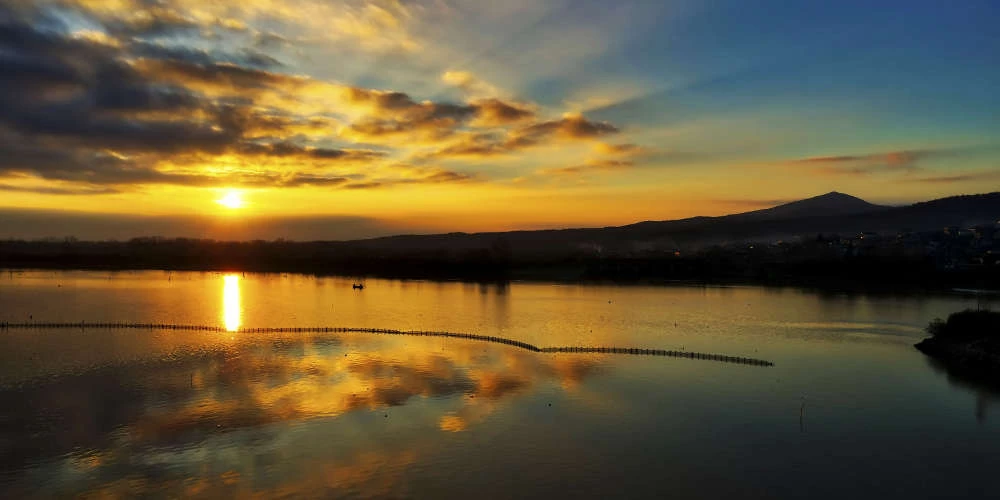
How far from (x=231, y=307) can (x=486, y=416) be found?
52.3 metres

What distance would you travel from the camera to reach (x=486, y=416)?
27016mm

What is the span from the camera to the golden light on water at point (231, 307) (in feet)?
185

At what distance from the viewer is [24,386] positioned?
30.6 m

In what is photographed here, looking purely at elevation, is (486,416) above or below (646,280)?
below

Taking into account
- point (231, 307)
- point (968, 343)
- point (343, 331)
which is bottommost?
point (968, 343)

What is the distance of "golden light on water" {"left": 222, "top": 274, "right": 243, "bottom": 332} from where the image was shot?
5624cm

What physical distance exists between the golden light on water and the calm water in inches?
73.4

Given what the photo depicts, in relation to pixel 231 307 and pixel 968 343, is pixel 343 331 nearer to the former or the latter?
pixel 231 307

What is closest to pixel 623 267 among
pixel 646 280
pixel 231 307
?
Answer: pixel 646 280

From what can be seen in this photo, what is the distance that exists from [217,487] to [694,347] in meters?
34.9

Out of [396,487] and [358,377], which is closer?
[396,487]

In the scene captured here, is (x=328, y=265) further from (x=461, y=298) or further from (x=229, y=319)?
(x=229, y=319)

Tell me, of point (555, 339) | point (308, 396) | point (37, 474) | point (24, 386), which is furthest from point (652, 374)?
point (24, 386)

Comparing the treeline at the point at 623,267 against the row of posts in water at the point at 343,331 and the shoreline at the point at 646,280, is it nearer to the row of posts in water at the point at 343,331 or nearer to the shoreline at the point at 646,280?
the shoreline at the point at 646,280
